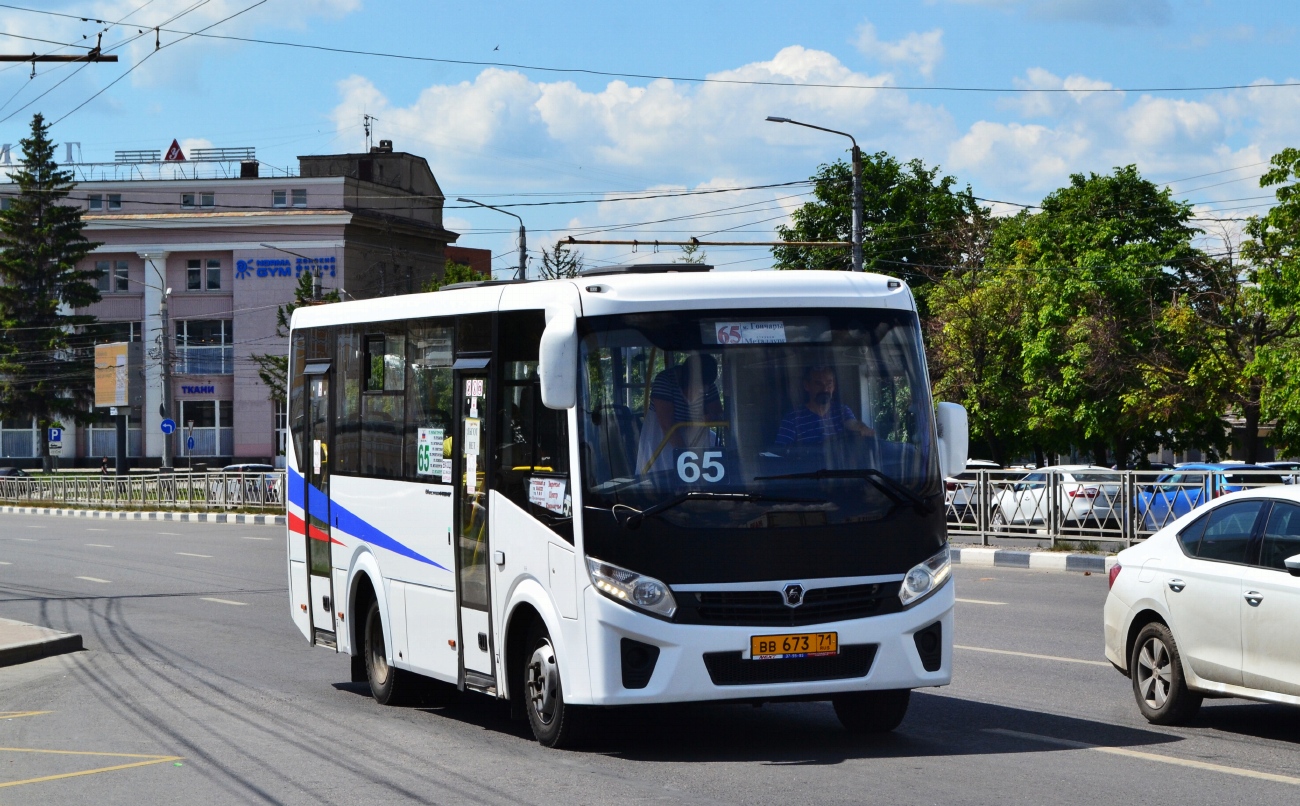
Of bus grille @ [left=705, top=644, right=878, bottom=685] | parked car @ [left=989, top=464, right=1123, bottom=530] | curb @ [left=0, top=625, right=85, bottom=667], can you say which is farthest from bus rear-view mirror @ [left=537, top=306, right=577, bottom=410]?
parked car @ [left=989, top=464, right=1123, bottom=530]

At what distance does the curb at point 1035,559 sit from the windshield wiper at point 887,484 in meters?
14.6

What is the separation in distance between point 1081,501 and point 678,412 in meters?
17.5

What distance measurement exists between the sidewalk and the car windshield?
818cm

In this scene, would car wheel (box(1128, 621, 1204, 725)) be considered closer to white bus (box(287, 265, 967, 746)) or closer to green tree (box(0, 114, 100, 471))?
white bus (box(287, 265, 967, 746))

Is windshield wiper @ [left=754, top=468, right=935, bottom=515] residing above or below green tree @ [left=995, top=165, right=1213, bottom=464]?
below

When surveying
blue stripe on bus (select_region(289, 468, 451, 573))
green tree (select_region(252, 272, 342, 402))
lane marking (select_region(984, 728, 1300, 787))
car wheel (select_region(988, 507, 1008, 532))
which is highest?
green tree (select_region(252, 272, 342, 402))

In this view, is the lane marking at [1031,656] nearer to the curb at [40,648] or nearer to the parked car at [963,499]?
the curb at [40,648]

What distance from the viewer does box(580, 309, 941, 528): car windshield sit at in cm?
860

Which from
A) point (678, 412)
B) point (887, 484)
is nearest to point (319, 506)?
point (678, 412)

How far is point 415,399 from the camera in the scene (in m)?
10.8

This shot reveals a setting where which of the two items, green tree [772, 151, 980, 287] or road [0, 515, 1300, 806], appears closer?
road [0, 515, 1300, 806]

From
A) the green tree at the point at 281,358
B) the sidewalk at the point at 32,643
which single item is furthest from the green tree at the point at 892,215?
the sidewalk at the point at 32,643

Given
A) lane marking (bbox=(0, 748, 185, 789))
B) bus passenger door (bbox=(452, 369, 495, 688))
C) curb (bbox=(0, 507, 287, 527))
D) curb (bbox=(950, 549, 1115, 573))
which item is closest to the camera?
lane marking (bbox=(0, 748, 185, 789))

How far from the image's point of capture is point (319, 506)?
40.7 feet
